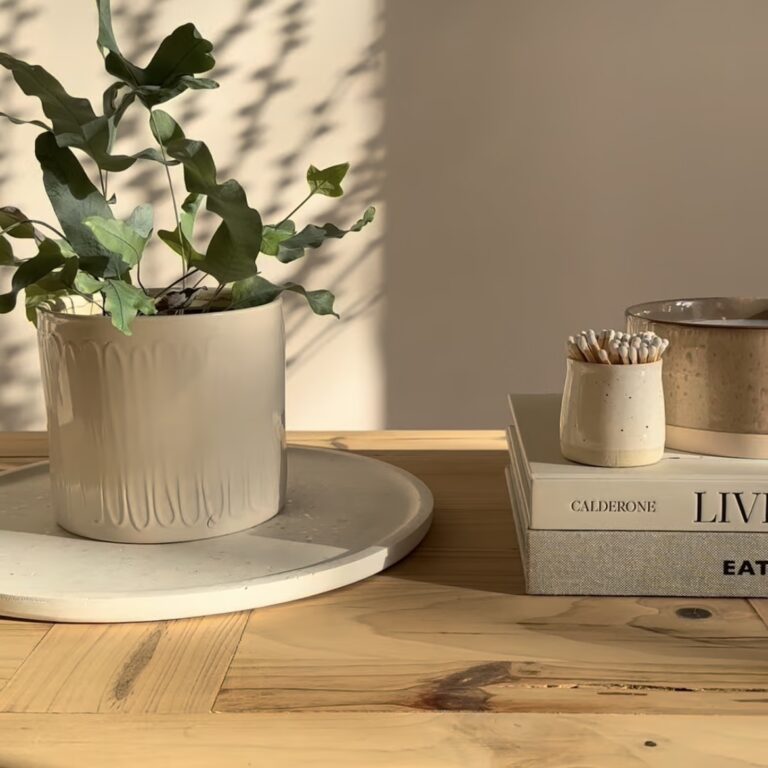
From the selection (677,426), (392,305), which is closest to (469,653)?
(677,426)

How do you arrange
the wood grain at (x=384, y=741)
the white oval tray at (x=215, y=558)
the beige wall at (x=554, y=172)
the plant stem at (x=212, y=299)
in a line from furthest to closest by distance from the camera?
the beige wall at (x=554, y=172)
the plant stem at (x=212, y=299)
the white oval tray at (x=215, y=558)
the wood grain at (x=384, y=741)

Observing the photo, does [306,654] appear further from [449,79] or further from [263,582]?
[449,79]

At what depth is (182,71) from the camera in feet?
2.19

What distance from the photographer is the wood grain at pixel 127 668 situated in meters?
0.55

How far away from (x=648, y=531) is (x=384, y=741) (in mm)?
240

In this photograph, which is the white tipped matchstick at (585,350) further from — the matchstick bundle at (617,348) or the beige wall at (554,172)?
the beige wall at (554,172)

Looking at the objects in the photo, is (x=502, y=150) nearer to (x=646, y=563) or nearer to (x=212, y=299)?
(x=212, y=299)

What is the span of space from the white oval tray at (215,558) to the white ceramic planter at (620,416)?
14 cm

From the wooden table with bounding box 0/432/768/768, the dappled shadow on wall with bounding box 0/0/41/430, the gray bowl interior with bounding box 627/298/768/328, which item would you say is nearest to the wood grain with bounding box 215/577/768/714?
the wooden table with bounding box 0/432/768/768

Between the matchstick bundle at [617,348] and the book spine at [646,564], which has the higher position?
the matchstick bundle at [617,348]

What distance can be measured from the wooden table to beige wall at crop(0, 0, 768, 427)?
178 centimetres

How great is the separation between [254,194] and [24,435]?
4.73 ft

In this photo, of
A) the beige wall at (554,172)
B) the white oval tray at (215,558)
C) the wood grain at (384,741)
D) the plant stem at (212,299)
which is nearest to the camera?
the wood grain at (384,741)

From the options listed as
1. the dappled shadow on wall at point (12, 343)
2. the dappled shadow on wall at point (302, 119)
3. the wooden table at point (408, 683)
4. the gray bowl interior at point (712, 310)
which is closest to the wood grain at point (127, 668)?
the wooden table at point (408, 683)
